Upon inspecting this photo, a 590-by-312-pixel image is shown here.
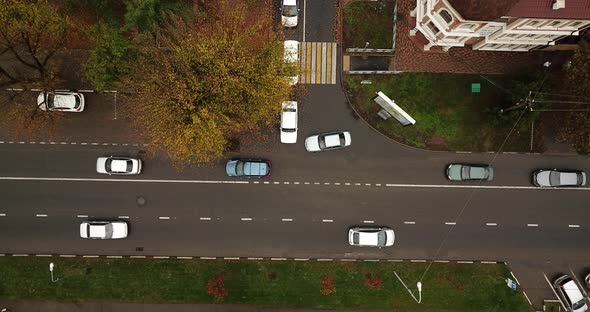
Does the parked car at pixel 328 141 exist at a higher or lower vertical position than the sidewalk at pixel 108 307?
higher

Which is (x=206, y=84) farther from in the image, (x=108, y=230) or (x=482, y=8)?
(x=482, y=8)

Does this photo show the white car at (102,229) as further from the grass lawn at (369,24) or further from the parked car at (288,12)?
the grass lawn at (369,24)

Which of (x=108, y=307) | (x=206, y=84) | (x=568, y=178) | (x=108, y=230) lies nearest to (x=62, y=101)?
(x=108, y=230)

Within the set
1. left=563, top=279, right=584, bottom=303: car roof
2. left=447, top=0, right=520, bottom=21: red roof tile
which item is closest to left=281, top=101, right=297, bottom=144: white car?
left=447, top=0, right=520, bottom=21: red roof tile

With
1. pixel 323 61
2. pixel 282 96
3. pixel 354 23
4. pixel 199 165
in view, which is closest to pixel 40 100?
pixel 199 165

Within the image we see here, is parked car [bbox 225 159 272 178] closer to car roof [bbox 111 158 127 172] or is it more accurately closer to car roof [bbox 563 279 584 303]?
car roof [bbox 111 158 127 172]

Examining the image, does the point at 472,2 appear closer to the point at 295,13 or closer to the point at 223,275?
the point at 295,13

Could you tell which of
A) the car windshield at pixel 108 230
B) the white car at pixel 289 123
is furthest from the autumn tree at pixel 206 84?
the car windshield at pixel 108 230
